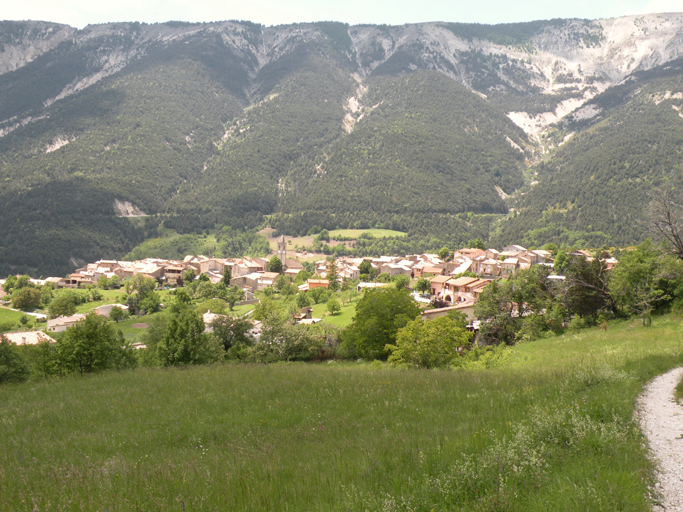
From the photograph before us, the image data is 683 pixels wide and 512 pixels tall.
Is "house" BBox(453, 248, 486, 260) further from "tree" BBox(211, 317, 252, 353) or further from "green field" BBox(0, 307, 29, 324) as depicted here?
"green field" BBox(0, 307, 29, 324)

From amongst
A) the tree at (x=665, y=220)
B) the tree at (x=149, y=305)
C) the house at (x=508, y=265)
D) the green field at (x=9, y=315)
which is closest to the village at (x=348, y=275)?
the house at (x=508, y=265)

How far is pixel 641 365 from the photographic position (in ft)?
39.5

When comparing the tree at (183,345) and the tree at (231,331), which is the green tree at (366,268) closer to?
the tree at (231,331)

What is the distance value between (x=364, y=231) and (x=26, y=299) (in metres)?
103

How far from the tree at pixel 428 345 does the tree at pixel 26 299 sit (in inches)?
3062

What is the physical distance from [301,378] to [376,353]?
67.8ft

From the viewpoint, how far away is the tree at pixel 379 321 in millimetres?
35250

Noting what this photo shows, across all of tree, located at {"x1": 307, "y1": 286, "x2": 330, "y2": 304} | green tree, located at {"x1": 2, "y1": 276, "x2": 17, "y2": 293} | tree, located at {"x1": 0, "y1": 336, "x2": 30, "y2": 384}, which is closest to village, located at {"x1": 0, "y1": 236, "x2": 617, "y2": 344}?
tree, located at {"x1": 307, "y1": 286, "x2": 330, "y2": 304}

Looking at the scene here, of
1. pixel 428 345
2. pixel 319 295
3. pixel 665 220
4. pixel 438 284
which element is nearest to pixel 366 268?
pixel 319 295

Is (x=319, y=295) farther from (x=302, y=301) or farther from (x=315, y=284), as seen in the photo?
(x=315, y=284)

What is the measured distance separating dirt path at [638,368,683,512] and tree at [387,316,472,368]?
13.3 metres

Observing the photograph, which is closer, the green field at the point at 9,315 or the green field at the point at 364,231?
the green field at the point at 9,315

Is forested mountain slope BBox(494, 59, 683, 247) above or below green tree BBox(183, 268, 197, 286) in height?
above

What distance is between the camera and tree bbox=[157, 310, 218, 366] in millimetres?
25625
